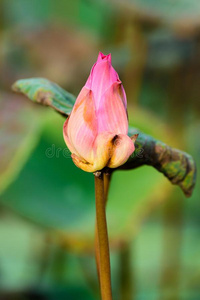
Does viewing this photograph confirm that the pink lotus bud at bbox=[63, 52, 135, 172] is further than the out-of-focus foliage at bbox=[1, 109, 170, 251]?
No

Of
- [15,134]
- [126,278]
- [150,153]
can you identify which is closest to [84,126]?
[150,153]

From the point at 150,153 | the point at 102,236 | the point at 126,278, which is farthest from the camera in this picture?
the point at 126,278

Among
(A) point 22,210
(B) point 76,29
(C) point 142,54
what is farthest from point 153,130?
(B) point 76,29

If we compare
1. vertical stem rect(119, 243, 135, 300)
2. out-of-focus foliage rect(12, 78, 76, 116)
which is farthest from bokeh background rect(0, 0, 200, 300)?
out-of-focus foliage rect(12, 78, 76, 116)

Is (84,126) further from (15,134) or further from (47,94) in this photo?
(15,134)

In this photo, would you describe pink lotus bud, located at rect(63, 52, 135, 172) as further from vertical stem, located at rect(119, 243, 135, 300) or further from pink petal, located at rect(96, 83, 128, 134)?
vertical stem, located at rect(119, 243, 135, 300)

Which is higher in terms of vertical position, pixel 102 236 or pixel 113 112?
pixel 113 112

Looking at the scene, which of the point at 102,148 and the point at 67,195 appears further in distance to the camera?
the point at 67,195
